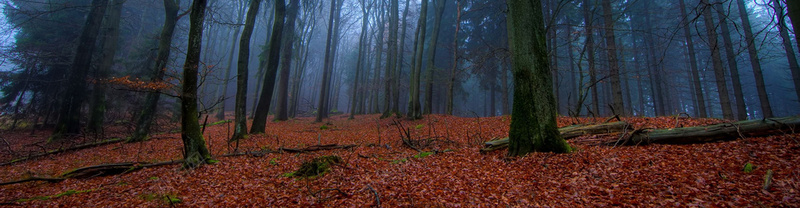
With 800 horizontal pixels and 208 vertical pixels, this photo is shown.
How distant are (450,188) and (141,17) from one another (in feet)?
78.7

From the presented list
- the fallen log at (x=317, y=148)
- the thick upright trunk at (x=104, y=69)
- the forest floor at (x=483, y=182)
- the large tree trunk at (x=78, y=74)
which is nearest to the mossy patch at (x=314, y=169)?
the forest floor at (x=483, y=182)

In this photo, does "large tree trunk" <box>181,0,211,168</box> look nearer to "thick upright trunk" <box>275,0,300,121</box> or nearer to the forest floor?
the forest floor

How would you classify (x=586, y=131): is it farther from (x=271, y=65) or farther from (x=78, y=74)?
(x=78, y=74)

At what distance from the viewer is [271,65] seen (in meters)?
11.4

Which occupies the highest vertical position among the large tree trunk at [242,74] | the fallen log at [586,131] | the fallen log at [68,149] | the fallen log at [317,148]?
the large tree trunk at [242,74]

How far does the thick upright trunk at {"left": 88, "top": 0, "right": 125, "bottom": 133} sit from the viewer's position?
11352 mm

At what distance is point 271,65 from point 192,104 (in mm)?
5941

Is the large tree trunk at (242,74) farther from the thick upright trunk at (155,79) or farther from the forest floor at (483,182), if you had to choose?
the forest floor at (483,182)

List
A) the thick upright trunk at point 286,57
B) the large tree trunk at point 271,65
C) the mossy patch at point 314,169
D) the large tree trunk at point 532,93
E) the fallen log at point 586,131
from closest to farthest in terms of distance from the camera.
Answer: the mossy patch at point 314,169
the large tree trunk at point 532,93
the fallen log at point 586,131
the large tree trunk at point 271,65
the thick upright trunk at point 286,57

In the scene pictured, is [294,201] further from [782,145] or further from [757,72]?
[757,72]

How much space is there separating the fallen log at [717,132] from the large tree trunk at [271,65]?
35.8ft

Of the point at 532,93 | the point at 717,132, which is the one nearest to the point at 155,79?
the point at 532,93


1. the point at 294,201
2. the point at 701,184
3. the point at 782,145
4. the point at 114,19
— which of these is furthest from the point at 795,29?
the point at 114,19

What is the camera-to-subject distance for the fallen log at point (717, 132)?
15.0 ft
